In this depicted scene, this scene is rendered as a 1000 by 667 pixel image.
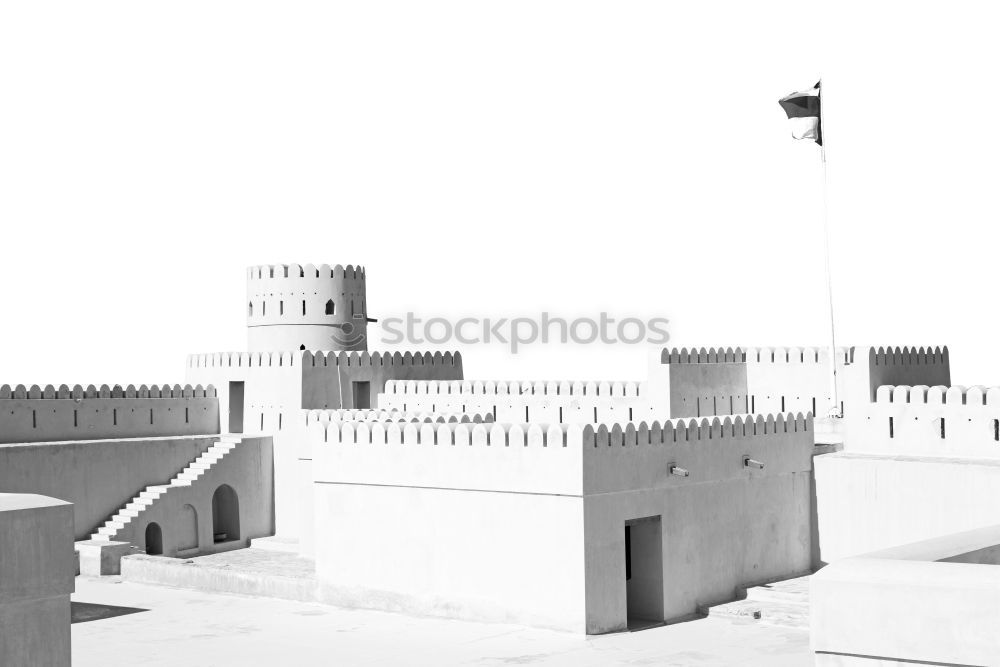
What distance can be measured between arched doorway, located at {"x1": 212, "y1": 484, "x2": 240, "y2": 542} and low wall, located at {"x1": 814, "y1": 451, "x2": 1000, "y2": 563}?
40.3 ft

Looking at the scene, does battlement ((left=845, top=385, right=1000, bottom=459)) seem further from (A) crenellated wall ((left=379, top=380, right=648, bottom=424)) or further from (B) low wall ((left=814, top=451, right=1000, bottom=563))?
(A) crenellated wall ((left=379, top=380, right=648, bottom=424))

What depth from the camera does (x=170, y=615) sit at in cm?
2169

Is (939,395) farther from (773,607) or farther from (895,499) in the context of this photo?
(773,607)

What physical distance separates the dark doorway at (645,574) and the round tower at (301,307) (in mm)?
13654

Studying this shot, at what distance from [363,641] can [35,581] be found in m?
8.91

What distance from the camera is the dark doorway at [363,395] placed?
31656mm

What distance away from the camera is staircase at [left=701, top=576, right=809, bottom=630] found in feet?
66.6

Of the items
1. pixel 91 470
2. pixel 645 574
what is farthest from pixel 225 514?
pixel 645 574

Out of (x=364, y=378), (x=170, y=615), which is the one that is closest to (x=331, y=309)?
(x=364, y=378)

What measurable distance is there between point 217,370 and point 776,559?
1413cm

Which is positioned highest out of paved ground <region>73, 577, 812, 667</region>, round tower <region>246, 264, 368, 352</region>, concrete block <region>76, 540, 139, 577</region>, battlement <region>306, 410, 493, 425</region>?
round tower <region>246, 264, 368, 352</region>

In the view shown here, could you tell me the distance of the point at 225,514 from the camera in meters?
30.3

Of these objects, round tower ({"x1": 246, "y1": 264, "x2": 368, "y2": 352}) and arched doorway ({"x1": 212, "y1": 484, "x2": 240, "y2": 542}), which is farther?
round tower ({"x1": 246, "y1": 264, "x2": 368, "y2": 352})

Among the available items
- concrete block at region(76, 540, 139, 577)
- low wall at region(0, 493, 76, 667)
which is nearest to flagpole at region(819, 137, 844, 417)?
concrete block at region(76, 540, 139, 577)
